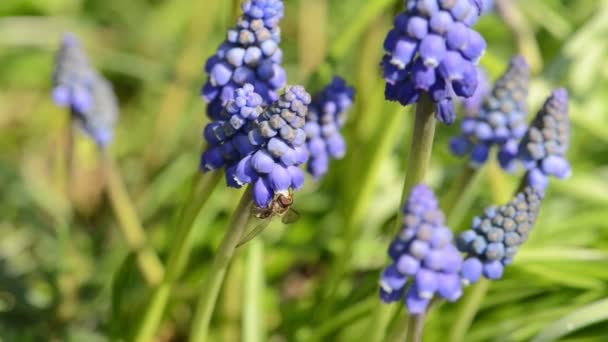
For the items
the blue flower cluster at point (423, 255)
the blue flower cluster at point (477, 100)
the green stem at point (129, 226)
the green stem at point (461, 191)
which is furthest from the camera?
the green stem at point (129, 226)

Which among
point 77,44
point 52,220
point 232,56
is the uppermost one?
point 77,44

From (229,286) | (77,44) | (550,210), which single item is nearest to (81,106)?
(77,44)

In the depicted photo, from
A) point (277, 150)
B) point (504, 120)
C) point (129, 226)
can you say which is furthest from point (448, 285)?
point (129, 226)

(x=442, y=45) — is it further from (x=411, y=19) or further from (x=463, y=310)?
(x=463, y=310)

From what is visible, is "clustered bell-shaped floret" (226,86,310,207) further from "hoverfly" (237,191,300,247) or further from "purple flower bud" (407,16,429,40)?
"purple flower bud" (407,16,429,40)

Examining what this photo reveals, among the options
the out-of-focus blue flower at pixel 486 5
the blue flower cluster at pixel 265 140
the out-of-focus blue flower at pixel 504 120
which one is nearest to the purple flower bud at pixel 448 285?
the blue flower cluster at pixel 265 140

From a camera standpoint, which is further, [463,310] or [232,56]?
[463,310]

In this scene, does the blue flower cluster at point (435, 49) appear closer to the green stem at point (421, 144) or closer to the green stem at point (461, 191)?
the green stem at point (421, 144)

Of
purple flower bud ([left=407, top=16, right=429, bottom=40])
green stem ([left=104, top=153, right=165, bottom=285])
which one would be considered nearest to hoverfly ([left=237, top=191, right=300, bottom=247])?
purple flower bud ([left=407, top=16, right=429, bottom=40])
